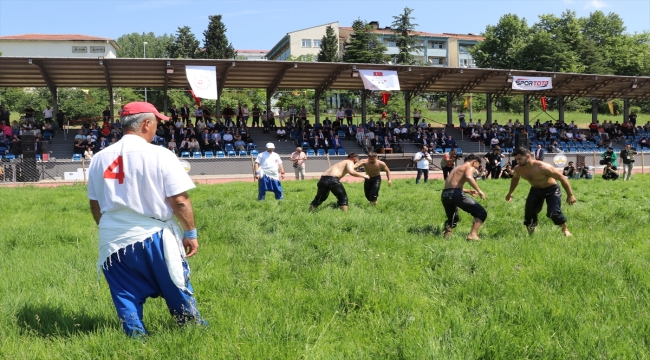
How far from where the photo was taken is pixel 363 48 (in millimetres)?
66375

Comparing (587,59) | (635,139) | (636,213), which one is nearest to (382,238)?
(636,213)

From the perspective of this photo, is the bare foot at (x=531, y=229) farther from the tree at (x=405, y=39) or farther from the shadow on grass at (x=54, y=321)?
the tree at (x=405, y=39)

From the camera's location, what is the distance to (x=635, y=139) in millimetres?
38938

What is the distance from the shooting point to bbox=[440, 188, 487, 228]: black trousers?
8312 mm

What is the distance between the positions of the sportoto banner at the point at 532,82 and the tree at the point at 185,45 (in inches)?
2064

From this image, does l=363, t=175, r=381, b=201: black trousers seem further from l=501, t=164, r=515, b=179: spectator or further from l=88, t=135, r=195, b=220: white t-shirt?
l=501, t=164, r=515, b=179: spectator

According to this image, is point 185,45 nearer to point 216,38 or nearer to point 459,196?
point 216,38

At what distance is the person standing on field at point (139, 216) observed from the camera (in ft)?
11.6

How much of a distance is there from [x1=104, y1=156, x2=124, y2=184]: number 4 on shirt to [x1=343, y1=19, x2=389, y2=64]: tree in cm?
6270

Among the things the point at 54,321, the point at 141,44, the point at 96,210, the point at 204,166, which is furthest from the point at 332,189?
the point at 141,44

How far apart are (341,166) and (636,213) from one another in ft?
19.2

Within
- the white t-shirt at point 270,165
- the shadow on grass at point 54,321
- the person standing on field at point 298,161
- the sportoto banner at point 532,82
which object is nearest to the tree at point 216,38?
the sportoto banner at point 532,82

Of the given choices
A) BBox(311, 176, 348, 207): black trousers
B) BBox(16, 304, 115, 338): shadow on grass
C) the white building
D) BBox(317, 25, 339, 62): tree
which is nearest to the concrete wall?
the white building

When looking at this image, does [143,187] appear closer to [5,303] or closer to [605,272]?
[5,303]
